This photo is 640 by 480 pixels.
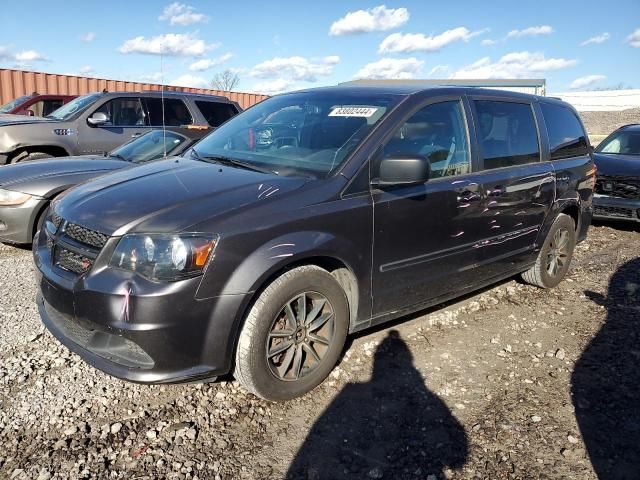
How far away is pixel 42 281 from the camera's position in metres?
2.88

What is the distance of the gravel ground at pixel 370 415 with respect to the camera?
245 centimetres

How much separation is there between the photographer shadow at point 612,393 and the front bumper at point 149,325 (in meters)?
1.95

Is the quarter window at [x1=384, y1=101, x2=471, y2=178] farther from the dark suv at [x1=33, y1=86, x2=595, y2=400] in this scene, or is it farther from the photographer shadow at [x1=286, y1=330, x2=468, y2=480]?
the photographer shadow at [x1=286, y1=330, x2=468, y2=480]

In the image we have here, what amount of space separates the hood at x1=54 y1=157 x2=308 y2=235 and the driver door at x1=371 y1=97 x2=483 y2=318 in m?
0.66

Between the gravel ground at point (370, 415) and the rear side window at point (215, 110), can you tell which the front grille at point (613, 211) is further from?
the rear side window at point (215, 110)

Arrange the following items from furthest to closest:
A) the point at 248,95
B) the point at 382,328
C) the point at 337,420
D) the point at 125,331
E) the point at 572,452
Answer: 1. the point at 248,95
2. the point at 382,328
3. the point at 337,420
4. the point at 572,452
5. the point at 125,331

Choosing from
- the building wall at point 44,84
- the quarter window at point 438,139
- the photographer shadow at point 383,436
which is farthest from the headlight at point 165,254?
the building wall at point 44,84

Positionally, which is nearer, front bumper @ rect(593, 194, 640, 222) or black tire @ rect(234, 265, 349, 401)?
black tire @ rect(234, 265, 349, 401)

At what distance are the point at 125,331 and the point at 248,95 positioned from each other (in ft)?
73.8

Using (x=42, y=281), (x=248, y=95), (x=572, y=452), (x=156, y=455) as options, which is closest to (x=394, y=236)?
(x=572, y=452)

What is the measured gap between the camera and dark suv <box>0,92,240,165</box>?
23.9ft

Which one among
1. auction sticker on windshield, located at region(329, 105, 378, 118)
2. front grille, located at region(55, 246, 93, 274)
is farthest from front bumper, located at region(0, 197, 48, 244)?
auction sticker on windshield, located at region(329, 105, 378, 118)

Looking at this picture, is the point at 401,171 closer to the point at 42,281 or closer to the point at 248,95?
the point at 42,281

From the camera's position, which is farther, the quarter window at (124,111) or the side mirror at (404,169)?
the quarter window at (124,111)
